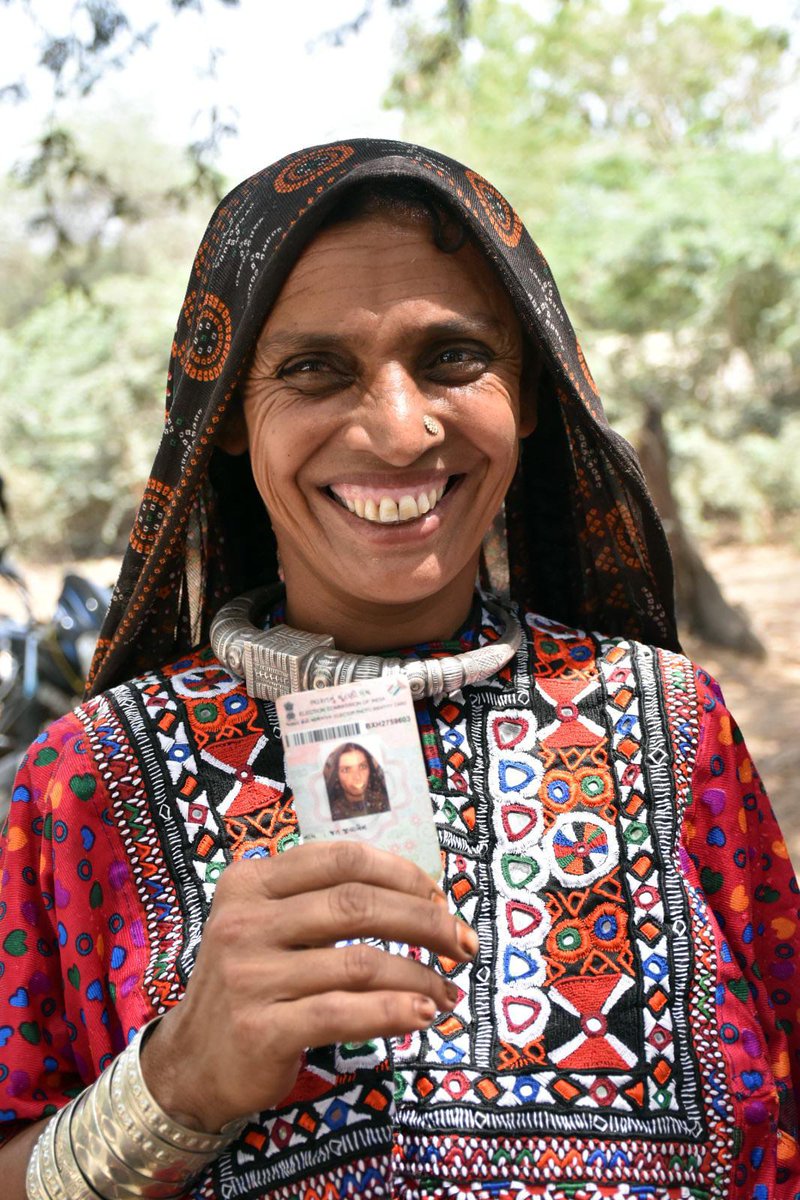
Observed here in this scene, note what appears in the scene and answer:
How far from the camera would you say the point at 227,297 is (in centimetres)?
166

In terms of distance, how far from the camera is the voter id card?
1277mm

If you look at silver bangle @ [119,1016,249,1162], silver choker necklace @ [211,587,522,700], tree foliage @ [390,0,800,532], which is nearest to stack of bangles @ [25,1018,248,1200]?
silver bangle @ [119,1016,249,1162]

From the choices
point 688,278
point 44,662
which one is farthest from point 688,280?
point 44,662

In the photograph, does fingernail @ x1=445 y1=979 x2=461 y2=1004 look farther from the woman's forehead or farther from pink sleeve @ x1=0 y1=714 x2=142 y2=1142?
the woman's forehead

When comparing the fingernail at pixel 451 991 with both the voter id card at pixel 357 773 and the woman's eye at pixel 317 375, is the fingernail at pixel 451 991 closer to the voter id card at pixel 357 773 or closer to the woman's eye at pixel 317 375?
the voter id card at pixel 357 773

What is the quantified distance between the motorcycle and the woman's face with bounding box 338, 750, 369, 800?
4.03m

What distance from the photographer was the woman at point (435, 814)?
1404 mm

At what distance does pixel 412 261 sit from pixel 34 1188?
4.50ft

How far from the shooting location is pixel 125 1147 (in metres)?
1.30

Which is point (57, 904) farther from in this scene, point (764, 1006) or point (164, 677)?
point (764, 1006)

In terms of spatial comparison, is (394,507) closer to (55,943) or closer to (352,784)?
(352,784)

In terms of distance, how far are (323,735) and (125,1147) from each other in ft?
1.85

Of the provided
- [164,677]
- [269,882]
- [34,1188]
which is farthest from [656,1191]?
[164,677]

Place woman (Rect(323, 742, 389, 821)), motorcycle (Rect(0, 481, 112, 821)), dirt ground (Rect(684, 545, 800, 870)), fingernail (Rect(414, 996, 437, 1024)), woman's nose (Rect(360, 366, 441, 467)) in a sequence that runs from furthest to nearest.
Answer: dirt ground (Rect(684, 545, 800, 870)), motorcycle (Rect(0, 481, 112, 821)), woman's nose (Rect(360, 366, 441, 467)), woman (Rect(323, 742, 389, 821)), fingernail (Rect(414, 996, 437, 1024))
